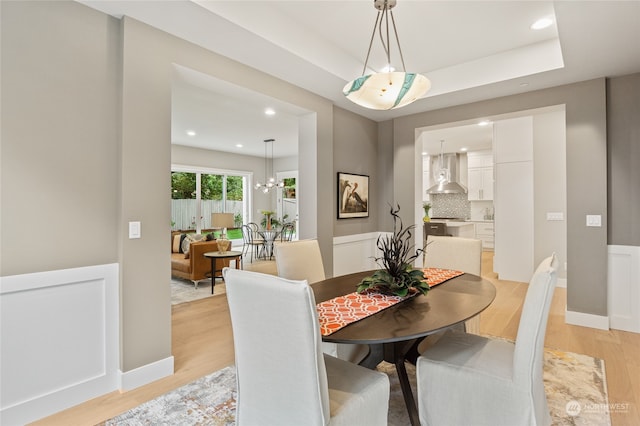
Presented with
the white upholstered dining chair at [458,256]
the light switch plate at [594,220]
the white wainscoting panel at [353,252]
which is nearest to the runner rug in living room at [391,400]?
the white upholstered dining chair at [458,256]

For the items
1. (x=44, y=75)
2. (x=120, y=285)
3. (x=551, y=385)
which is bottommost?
(x=551, y=385)

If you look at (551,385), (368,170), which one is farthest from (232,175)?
(551,385)

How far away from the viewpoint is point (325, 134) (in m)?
3.93

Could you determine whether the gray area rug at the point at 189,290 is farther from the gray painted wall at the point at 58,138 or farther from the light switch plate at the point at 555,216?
the light switch plate at the point at 555,216

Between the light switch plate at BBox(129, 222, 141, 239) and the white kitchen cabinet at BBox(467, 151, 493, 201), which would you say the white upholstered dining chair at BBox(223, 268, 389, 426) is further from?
the white kitchen cabinet at BBox(467, 151, 493, 201)

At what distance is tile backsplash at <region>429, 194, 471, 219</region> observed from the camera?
8.99 metres

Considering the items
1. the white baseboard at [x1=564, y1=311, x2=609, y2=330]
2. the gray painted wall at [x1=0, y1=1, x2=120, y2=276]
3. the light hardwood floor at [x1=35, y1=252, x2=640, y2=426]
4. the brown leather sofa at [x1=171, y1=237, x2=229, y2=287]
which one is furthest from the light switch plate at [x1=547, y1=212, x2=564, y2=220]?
the gray painted wall at [x1=0, y1=1, x2=120, y2=276]

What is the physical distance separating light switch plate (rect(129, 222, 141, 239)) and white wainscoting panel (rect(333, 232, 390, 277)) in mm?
2381

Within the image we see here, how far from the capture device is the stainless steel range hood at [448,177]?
28.0 ft

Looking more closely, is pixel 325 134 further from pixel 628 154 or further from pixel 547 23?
pixel 628 154

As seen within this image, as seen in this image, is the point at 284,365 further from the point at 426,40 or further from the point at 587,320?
the point at 587,320


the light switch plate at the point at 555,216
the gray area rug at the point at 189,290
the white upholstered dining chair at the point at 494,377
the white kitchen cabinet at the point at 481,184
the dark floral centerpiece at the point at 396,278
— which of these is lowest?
the gray area rug at the point at 189,290

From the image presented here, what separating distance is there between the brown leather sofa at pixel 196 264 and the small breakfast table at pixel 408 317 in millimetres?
3484

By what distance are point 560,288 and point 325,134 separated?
13.7ft
